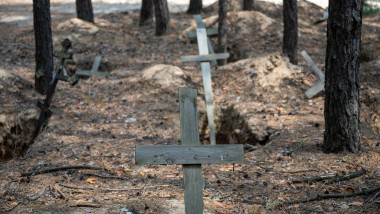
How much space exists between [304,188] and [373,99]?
4274 mm

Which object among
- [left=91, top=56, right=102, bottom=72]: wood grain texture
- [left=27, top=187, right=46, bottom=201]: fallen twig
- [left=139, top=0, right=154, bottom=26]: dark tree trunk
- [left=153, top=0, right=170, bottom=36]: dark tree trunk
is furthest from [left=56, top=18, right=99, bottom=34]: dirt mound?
[left=27, top=187, right=46, bottom=201]: fallen twig

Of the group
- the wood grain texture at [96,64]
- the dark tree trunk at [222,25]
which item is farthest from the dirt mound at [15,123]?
the dark tree trunk at [222,25]

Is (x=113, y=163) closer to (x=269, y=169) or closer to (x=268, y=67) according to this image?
(x=269, y=169)

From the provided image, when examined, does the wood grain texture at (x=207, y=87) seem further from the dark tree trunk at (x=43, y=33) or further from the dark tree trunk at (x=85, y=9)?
the dark tree trunk at (x=85, y=9)

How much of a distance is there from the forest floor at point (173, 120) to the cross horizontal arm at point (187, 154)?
104cm

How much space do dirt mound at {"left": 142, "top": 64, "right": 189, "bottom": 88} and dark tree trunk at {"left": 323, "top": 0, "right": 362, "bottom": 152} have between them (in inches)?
176

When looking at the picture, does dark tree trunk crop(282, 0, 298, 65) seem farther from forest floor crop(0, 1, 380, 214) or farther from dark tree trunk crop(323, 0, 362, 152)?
dark tree trunk crop(323, 0, 362, 152)

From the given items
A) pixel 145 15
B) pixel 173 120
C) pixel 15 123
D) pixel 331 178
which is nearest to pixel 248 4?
pixel 145 15

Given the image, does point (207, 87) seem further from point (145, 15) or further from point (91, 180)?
point (145, 15)

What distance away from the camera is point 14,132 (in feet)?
25.5

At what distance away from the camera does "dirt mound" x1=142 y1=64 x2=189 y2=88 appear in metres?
9.42

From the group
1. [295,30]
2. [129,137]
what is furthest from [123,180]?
[295,30]

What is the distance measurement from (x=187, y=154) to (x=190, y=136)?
174mm

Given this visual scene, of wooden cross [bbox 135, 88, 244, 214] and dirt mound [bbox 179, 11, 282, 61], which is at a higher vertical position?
wooden cross [bbox 135, 88, 244, 214]
